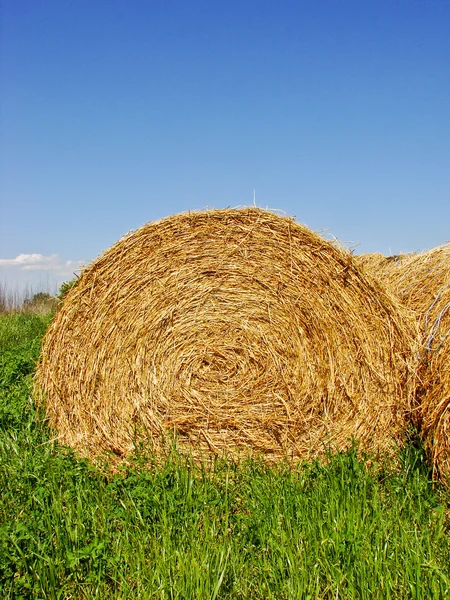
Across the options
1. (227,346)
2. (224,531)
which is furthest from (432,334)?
(224,531)

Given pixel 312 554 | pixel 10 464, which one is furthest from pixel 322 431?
pixel 10 464

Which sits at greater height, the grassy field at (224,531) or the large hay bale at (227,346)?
the large hay bale at (227,346)

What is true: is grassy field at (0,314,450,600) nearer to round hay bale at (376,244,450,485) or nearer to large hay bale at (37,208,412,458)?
round hay bale at (376,244,450,485)

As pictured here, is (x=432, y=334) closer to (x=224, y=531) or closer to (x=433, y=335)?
(x=433, y=335)

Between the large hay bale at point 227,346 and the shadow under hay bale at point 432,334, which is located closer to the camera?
the shadow under hay bale at point 432,334

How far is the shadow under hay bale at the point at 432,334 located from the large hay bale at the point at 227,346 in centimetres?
20

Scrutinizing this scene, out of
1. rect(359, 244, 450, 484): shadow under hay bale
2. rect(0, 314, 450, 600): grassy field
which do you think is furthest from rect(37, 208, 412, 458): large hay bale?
rect(0, 314, 450, 600): grassy field

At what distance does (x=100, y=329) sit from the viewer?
5020 mm

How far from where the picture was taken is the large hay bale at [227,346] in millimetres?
4816

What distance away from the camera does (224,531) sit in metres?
3.29

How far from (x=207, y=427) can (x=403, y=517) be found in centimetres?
178

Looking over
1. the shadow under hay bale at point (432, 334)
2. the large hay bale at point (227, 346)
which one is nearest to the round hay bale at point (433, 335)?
the shadow under hay bale at point (432, 334)

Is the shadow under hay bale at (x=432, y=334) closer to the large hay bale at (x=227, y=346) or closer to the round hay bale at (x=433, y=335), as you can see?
the round hay bale at (x=433, y=335)

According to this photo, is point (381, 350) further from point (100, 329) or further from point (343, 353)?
point (100, 329)
